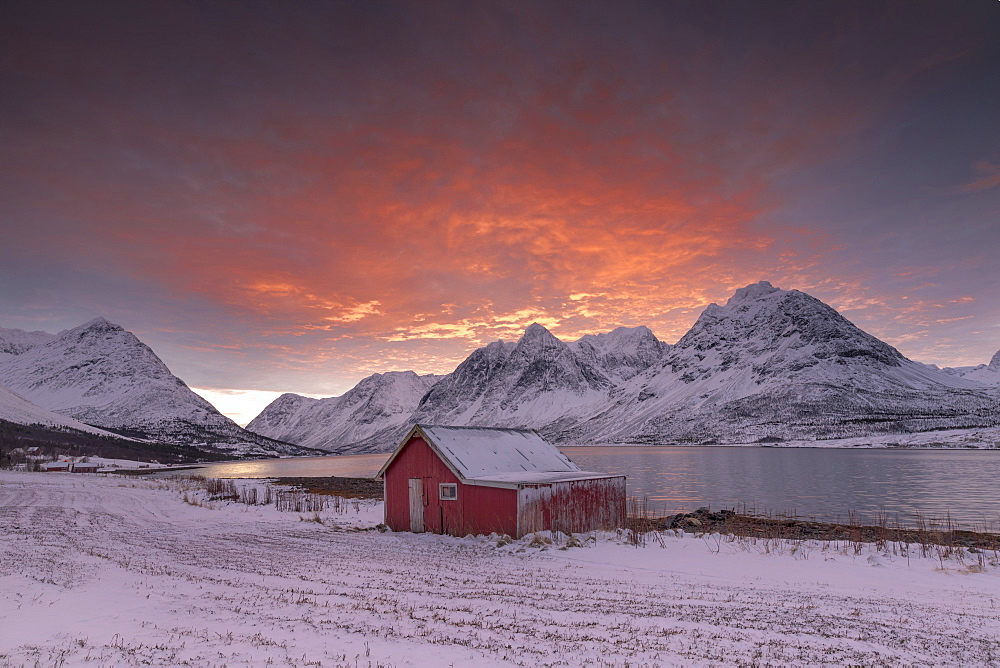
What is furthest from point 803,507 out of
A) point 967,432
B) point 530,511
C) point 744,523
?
point 967,432

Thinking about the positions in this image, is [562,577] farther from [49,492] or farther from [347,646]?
[49,492]

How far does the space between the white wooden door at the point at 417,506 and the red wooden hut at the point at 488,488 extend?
45mm

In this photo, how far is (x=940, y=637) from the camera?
10414 mm

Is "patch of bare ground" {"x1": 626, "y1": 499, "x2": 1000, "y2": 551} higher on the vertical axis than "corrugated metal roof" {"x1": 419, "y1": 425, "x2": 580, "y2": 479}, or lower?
lower

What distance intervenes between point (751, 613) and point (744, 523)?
22521 mm

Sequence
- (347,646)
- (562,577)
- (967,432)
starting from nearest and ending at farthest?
(347,646)
(562,577)
(967,432)

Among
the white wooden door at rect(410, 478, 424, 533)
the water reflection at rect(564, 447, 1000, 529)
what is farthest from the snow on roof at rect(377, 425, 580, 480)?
the water reflection at rect(564, 447, 1000, 529)

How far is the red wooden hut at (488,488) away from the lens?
2436 centimetres

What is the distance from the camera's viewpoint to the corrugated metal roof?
26.9 m

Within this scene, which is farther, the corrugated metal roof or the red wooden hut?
the corrugated metal roof

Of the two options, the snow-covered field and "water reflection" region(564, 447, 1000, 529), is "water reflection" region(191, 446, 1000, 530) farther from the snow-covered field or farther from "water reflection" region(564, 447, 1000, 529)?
the snow-covered field

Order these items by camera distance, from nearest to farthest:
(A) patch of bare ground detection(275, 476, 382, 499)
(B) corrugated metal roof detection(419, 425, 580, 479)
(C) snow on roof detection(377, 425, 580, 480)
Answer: (C) snow on roof detection(377, 425, 580, 480)
(B) corrugated metal roof detection(419, 425, 580, 479)
(A) patch of bare ground detection(275, 476, 382, 499)

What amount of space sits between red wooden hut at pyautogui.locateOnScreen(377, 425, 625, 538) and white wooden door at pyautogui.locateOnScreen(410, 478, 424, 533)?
45 mm

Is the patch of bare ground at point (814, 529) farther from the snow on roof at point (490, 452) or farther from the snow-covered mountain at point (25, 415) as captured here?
Result: the snow-covered mountain at point (25, 415)
